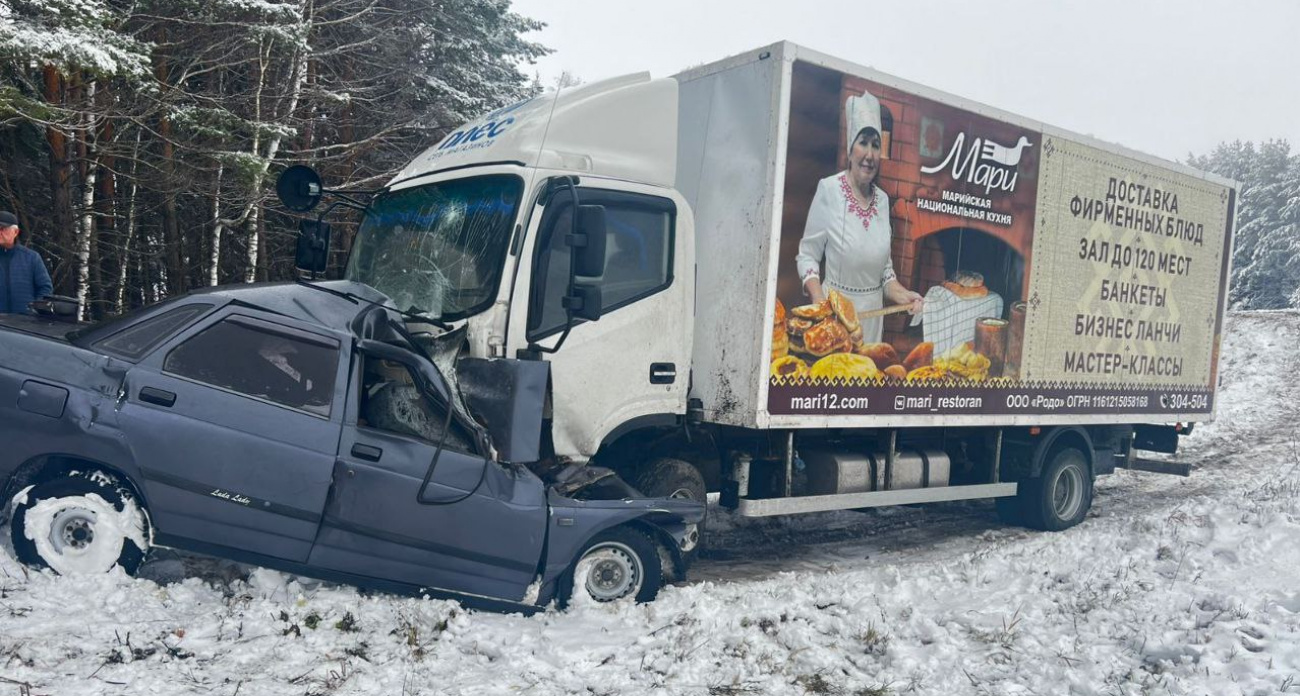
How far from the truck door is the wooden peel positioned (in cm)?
151

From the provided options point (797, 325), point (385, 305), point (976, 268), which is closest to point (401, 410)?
point (385, 305)

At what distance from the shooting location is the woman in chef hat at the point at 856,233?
21.4ft

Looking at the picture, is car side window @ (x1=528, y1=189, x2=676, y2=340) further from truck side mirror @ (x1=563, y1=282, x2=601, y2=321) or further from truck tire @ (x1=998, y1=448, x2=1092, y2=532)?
truck tire @ (x1=998, y1=448, x2=1092, y2=532)

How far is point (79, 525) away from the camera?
4.27m

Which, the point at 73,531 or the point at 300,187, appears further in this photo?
the point at 300,187

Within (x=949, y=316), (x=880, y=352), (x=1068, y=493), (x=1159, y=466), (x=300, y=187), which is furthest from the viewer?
(x=1159, y=466)

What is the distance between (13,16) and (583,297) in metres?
9.07

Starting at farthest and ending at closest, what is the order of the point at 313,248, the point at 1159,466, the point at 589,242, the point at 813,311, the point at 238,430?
the point at 1159,466
the point at 313,248
the point at 813,311
the point at 589,242
the point at 238,430

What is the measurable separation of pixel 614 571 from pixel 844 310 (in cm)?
275

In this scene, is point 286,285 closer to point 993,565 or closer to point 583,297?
point 583,297

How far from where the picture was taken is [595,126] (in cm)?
604

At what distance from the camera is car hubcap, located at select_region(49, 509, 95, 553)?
4.21 m

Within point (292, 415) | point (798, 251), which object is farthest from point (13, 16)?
point (798, 251)

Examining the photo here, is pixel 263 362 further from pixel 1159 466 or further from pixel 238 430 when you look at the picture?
pixel 1159 466
